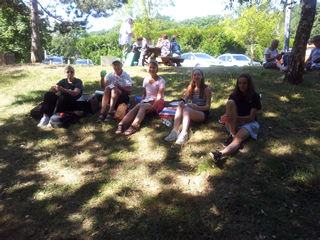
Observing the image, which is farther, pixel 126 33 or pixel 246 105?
pixel 126 33

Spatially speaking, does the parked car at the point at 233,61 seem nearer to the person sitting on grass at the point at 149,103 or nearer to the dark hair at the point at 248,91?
the person sitting on grass at the point at 149,103

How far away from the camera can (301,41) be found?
18.7 feet

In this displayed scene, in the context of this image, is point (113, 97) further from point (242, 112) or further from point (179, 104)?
point (242, 112)

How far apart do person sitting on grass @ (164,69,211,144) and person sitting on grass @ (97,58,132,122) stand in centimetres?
161

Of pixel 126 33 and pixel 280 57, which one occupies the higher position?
pixel 126 33

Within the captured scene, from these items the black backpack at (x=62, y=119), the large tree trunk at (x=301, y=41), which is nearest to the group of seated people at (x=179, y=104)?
the black backpack at (x=62, y=119)

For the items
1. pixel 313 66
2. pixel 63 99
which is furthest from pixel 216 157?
pixel 313 66

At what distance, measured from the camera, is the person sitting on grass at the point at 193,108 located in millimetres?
4316

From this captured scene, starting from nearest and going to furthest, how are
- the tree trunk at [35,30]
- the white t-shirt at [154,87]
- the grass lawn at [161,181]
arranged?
the grass lawn at [161,181]
the white t-shirt at [154,87]
the tree trunk at [35,30]

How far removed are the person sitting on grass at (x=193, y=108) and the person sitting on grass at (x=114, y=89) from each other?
1.61m

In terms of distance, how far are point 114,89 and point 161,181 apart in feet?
8.72

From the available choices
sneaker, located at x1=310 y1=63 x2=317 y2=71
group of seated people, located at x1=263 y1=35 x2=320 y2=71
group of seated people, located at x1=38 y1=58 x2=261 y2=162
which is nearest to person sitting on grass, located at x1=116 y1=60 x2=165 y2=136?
group of seated people, located at x1=38 y1=58 x2=261 y2=162

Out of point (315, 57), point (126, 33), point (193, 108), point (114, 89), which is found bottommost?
point (193, 108)

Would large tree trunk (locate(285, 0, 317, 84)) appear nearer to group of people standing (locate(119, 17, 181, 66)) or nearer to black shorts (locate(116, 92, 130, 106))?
black shorts (locate(116, 92, 130, 106))
